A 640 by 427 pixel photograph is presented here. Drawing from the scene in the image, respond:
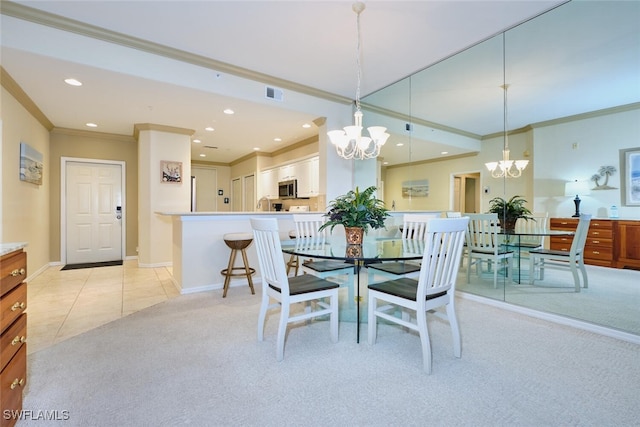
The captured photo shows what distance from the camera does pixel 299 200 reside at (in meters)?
6.71

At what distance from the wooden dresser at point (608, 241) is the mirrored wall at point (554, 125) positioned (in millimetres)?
26

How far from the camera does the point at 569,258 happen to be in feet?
9.86

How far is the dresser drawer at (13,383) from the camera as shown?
49.3 inches

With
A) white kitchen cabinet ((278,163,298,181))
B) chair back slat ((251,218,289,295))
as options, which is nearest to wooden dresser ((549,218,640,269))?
chair back slat ((251,218,289,295))

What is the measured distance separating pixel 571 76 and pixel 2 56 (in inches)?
214

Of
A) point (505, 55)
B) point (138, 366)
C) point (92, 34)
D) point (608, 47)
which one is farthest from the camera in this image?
point (505, 55)

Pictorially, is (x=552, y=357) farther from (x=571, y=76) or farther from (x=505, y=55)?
(x=505, y=55)

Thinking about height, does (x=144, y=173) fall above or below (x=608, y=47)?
below

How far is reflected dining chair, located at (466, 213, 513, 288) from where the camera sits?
11.2ft

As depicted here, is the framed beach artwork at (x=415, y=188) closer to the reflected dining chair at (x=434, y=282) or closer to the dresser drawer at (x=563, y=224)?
the dresser drawer at (x=563, y=224)

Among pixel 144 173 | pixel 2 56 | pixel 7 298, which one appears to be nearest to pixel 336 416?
pixel 7 298

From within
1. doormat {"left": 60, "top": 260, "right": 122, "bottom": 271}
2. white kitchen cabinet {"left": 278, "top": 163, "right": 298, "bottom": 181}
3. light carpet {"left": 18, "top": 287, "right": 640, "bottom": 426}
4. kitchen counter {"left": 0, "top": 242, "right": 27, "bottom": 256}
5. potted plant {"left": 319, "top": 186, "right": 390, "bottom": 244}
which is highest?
white kitchen cabinet {"left": 278, "top": 163, "right": 298, "bottom": 181}

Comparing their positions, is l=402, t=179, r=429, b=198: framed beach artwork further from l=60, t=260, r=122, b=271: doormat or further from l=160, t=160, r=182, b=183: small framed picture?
l=60, t=260, r=122, b=271: doormat

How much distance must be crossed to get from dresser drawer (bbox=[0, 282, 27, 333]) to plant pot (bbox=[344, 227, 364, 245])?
202cm
